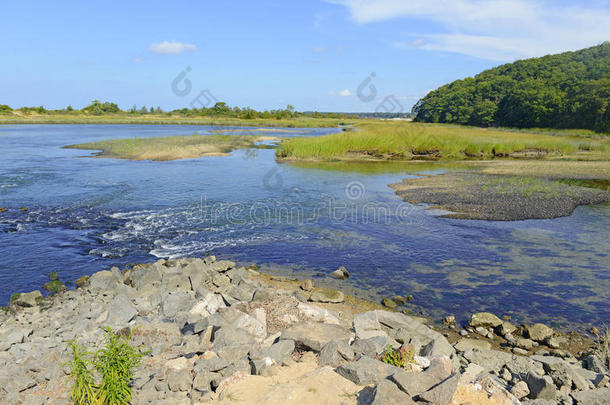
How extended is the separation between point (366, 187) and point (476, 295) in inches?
719

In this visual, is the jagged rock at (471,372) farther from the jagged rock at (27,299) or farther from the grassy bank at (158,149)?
the grassy bank at (158,149)

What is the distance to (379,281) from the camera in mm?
13422

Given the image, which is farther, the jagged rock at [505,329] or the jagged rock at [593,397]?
the jagged rock at [505,329]

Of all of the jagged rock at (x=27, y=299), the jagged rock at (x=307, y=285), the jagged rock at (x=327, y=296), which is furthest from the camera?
the jagged rock at (x=307, y=285)

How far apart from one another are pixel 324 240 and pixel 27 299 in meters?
10.7

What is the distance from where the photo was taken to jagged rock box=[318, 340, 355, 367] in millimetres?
7375

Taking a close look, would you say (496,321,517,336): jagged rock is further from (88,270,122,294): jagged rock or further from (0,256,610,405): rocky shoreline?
(88,270,122,294): jagged rock

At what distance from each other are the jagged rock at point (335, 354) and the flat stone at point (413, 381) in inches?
46.2

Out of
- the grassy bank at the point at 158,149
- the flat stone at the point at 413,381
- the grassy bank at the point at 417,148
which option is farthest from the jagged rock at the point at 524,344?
the grassy bank at the point at 158,149

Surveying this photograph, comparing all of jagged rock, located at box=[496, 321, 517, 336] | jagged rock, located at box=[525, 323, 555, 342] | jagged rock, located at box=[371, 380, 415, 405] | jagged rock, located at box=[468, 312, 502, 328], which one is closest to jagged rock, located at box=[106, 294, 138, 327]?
jagged rock, located at box=[371, 380, 415, 405]

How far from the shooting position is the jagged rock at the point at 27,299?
11.0m

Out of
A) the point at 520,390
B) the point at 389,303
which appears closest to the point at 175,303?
the point at 389,303

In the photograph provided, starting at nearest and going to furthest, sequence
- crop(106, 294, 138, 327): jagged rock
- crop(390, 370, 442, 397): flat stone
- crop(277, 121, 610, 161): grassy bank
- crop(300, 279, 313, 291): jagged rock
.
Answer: crop(390, 370, 442, 397): flat stone, crop(106, 294, 138, 327): jagged rock, crop(300, 279, 313, 291): jagged rock, crop(277, 121, 610, 161): grassy bank

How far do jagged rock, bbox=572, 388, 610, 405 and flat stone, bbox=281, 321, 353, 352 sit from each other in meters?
3.95
